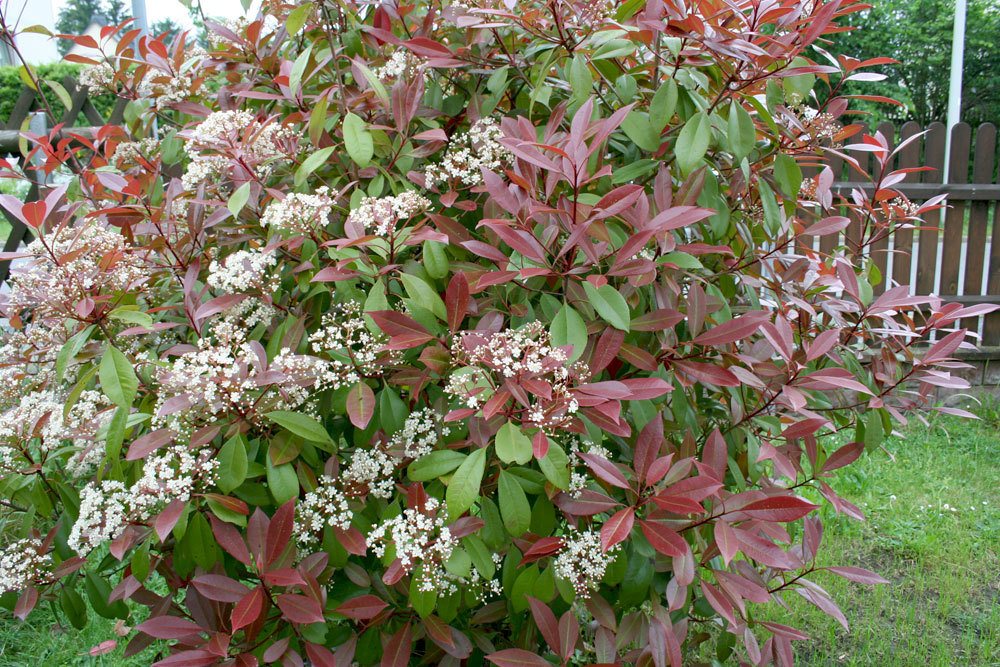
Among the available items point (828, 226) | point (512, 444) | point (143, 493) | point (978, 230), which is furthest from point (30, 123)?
point (978, 230)

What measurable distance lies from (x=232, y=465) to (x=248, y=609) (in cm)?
25

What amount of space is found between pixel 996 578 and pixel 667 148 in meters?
2.82

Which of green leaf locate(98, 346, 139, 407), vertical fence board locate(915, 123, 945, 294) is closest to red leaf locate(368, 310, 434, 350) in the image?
green leaf locate(98, 346, 139, 407)

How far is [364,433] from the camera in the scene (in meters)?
1.47

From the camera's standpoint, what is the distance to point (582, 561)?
130cm

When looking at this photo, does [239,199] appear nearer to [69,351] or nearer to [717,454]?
[69,351]

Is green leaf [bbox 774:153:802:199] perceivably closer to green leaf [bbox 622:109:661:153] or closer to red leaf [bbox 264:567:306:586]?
green leaf [bbox 622:109:661:153]

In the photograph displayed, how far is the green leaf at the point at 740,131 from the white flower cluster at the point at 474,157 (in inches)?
17.6

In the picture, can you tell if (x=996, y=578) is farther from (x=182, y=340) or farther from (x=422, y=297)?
(x=182, y=340)

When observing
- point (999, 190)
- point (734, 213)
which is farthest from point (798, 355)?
point (999, 190)

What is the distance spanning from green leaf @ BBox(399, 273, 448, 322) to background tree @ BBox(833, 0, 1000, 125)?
29.8 m

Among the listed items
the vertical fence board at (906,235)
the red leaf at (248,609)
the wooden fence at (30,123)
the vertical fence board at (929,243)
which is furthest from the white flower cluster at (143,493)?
the vertical fence board at (929,243)

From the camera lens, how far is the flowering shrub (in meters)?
1.29

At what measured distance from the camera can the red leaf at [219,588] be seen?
1340 mm
